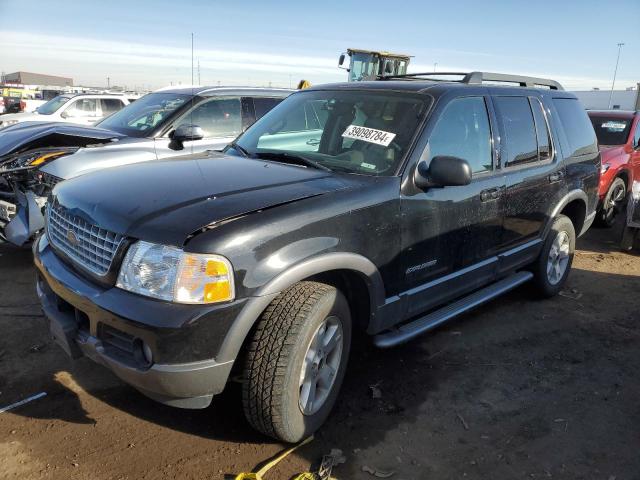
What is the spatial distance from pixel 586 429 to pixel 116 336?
106 inches

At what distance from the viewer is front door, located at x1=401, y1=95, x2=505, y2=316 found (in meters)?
3.26

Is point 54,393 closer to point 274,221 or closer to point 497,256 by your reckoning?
point 274,221

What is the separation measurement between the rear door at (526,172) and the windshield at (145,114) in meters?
4.09

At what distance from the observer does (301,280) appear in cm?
270

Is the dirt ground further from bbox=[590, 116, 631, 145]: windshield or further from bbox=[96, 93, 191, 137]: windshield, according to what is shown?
bbox=[590, 116, 631, 145]: windshield

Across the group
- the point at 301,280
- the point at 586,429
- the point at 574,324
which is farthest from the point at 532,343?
the point at 301,280

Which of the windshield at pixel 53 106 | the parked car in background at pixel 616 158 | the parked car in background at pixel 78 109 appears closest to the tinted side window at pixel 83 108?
the parked car in background at pixel 78 109

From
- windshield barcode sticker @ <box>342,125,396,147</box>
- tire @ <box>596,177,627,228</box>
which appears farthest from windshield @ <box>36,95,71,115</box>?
tire @ <box>596,177,627,228</box>

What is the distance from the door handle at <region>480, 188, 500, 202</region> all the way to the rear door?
0.17 metres

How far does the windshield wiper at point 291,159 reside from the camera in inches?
130

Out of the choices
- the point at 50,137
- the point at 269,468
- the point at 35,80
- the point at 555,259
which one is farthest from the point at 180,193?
the point at 35,80

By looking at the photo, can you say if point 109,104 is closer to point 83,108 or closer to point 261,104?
point 83,108

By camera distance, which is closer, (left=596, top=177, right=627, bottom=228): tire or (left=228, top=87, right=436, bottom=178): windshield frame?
(left=228, top=87, right=436, bottom=178): windshield frame

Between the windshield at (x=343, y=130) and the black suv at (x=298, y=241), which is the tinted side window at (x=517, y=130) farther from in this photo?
the windshield at (x=343, y=130)
